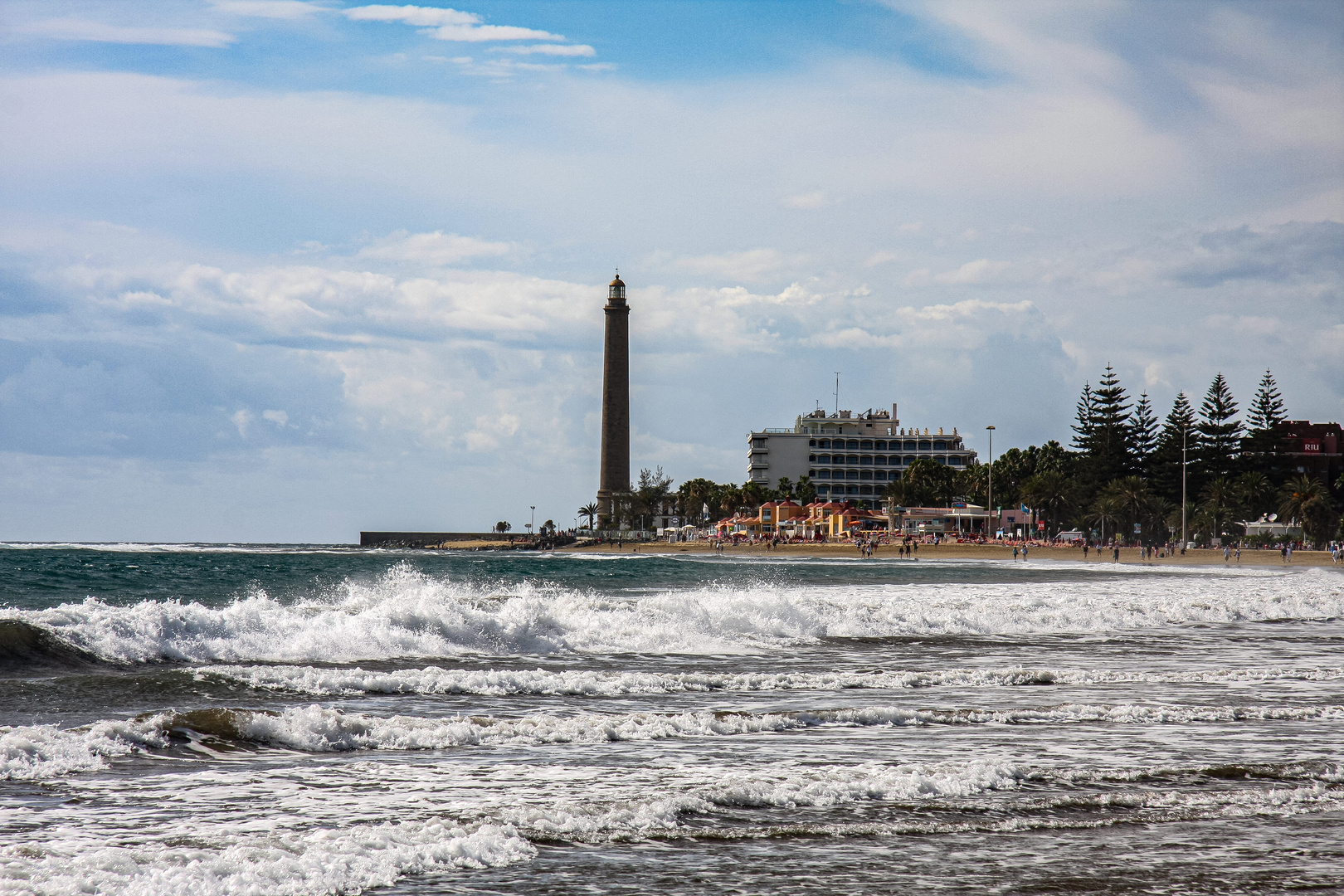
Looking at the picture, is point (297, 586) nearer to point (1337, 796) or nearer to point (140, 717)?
point (140, 717)

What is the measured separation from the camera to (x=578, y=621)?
841 inches

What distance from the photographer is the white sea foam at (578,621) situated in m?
17.2

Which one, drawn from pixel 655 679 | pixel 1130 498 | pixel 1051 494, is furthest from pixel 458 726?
pixel 1051 494

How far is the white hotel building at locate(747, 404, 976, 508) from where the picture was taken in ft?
549

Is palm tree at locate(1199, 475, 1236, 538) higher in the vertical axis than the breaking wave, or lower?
higher

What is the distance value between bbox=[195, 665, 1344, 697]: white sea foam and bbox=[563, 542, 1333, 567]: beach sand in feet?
205

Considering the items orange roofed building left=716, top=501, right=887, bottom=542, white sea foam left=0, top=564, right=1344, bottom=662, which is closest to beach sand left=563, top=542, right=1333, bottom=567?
orange roofed building left=716, top=501, right=887, bottom=542

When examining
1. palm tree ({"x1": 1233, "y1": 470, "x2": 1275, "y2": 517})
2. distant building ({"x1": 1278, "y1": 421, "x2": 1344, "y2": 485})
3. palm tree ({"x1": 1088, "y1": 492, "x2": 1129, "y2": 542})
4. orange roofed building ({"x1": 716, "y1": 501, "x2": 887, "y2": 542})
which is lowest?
orange roofed building ({"x1": 716, "y1": 501, "x2": 887, "y2": 542})

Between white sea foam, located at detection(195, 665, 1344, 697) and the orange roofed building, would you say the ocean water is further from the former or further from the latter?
the orange roofed building

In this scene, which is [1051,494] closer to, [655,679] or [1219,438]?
[1219,438]

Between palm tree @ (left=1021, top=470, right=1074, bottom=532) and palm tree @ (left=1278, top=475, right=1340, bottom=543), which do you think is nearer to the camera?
palm tree @ (left=1278, top=475, right=1340, bottom=543)

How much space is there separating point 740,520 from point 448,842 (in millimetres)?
122594

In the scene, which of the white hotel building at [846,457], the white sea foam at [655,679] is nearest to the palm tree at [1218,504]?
the white hotel building at [846,457]

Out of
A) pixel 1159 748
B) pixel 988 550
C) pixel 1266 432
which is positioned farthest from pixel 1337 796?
pixel 1266 432
